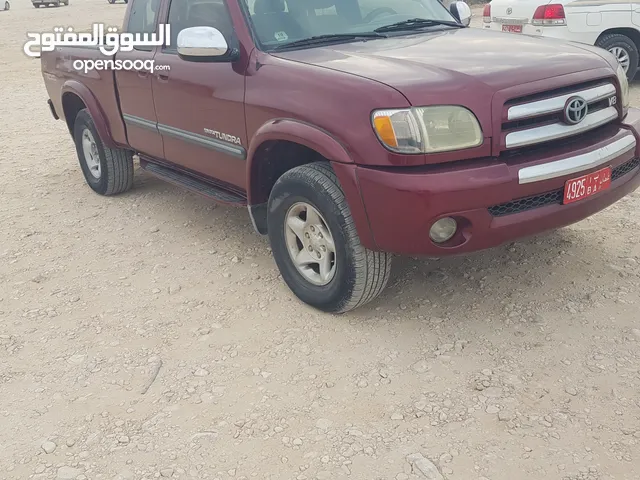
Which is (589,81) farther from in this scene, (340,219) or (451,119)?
(340,219)

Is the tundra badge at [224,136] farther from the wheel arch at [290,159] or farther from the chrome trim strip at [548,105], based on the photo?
the chrome trim strip at [548,105]

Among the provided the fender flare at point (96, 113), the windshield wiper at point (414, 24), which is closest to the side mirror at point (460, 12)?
the windshield wiper at point (414, 24)

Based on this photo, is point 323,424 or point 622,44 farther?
point 622,44

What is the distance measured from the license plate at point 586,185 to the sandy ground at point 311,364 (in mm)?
642

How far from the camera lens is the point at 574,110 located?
10.2 feet

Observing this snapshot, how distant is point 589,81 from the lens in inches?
128

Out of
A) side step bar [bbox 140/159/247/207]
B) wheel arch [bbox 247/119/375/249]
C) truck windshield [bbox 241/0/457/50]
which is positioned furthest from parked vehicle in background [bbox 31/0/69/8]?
wheel arch [bbox 247/119/375/249]

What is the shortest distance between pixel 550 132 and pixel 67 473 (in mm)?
2529

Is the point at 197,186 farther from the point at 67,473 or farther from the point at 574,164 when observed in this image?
the point at 574,164

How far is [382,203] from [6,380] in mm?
2014

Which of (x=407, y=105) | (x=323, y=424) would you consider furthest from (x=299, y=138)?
(x=323, y=424)

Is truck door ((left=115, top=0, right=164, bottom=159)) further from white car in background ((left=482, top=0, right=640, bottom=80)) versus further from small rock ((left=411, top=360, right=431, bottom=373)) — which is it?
white car in background ((left=482, top=0, right=640, bottom=80))

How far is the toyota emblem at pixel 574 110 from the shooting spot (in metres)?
3.09

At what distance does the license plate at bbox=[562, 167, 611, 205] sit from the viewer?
10.2 feet
